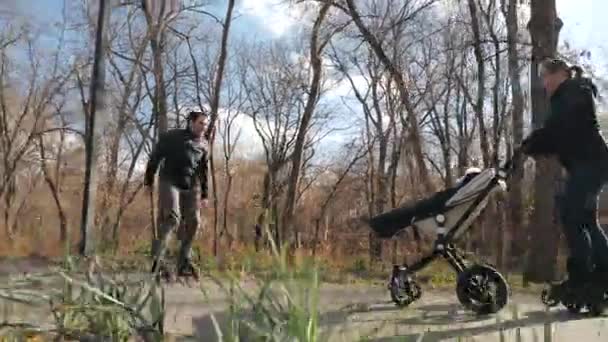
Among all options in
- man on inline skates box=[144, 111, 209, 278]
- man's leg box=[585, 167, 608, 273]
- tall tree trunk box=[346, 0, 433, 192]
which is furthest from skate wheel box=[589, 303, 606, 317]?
tall tree trunk box=[346, 0, 433, 192]

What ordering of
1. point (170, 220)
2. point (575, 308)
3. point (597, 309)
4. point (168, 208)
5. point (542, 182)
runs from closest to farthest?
point (597, 309)
point (575, 308)
point (170, 220)
point (168, 208)
point (542, 182)

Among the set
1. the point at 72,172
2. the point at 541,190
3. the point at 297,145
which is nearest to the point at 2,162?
the point at 72,172

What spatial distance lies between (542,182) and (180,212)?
17.1 feet

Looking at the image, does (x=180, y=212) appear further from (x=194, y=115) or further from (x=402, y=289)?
(x=402, y=289)

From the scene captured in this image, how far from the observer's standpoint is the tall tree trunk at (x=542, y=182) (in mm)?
9430

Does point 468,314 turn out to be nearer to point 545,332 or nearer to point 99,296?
point 545,332

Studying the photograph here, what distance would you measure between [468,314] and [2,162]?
31.6 metres

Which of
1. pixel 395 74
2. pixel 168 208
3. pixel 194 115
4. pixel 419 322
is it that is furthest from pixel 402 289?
pixel 395 74

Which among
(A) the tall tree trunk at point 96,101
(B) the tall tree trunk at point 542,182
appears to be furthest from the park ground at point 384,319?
(A) the tall tree trunk at point 96,101

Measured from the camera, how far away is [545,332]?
277 centimetres

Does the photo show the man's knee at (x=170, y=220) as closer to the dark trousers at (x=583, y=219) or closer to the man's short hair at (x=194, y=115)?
the man's short hair at (x=194, y=115)

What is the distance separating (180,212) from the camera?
6941 mm

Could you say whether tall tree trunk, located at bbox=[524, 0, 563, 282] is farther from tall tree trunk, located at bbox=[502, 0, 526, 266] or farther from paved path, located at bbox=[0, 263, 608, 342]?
paved path, located at bbox=[0, 263, 608, 342]

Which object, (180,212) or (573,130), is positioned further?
(180,212)
